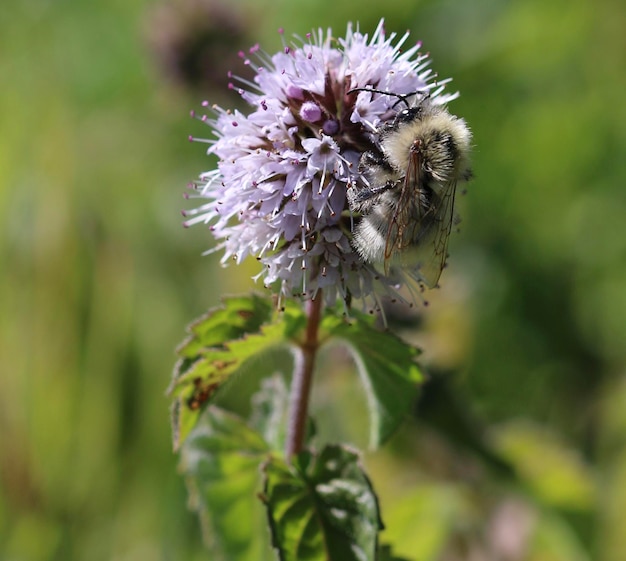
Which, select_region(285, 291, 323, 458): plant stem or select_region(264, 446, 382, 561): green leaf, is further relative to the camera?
select_region(285, 291, 323, 458): plant stem

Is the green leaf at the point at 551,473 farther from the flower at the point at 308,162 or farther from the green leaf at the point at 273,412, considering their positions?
the flower at the point at 308,162

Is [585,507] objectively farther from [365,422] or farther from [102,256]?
[102,256]

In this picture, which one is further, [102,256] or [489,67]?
[489,67]

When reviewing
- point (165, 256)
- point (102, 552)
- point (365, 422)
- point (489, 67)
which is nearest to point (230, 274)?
point (165, 256)

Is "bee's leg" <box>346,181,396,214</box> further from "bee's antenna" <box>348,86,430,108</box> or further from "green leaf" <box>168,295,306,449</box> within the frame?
"green leaf" <box>168,295,306,449</box>

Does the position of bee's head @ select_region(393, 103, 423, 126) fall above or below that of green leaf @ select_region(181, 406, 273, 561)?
above

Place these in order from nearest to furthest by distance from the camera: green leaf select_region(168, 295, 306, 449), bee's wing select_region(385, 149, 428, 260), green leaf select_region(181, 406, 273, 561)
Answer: bee's wing select_region(385, 149, 428, 260) → green leaf select_region(168, 295, 306, 449) → green leaf select_region(181, 406, 273, 561)

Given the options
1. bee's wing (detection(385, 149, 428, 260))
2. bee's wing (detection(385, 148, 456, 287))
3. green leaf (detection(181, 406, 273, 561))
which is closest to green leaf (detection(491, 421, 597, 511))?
green leaf (detection(181, 406, 273, 561))

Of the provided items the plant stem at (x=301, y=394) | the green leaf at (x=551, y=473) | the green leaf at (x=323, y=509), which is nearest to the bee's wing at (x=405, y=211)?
the plant stem at (x=301, y=394)
